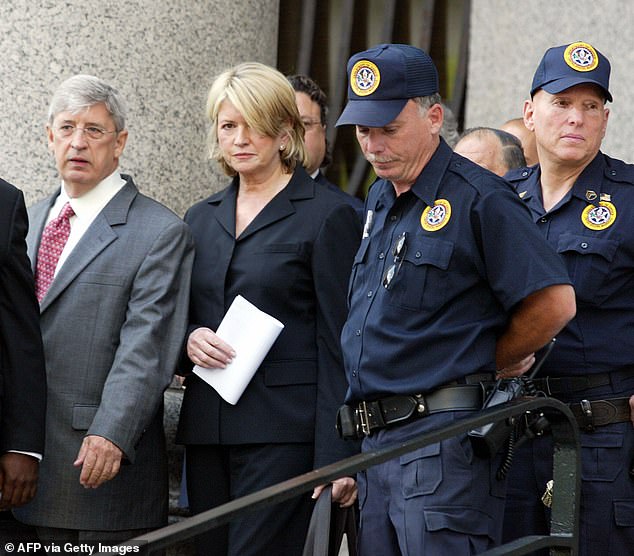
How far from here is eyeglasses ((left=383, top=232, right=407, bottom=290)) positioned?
3.36m

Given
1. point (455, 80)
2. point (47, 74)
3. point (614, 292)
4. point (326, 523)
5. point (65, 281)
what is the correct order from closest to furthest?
1. point (326, 523)
2. point (614, 292)
3. point (65, 281)
4. point (47, 74)
5. point (455, 80)

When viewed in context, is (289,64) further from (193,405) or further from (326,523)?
(326,523)

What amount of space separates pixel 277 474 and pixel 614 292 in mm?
1167

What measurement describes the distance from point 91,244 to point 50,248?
0.54ft

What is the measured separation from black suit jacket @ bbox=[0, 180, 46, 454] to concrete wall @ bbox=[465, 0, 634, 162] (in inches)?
138

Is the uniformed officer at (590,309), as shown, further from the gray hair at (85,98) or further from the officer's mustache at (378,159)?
the gray hair at (85,98)

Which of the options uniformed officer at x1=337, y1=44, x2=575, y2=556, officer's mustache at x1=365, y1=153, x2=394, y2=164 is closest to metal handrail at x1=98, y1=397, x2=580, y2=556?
uniformed officer at x1=337, y1=44, x2=575, y2=556

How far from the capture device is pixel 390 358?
330 centimetres

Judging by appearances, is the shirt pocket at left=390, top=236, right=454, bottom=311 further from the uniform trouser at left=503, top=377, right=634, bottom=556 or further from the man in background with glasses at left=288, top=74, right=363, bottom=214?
the man in background with glasses at left=288, top=74, right=363, bottom=214

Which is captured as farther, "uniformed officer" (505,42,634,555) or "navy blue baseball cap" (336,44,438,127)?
"uniformed officer" (505,42,634,555)

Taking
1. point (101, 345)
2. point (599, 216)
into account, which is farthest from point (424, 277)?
point (101, 345)

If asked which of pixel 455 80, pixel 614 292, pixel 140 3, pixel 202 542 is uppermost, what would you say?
pixel 455 80

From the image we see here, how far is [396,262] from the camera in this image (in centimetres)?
338

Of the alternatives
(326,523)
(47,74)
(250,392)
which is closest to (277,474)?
(250,392)
